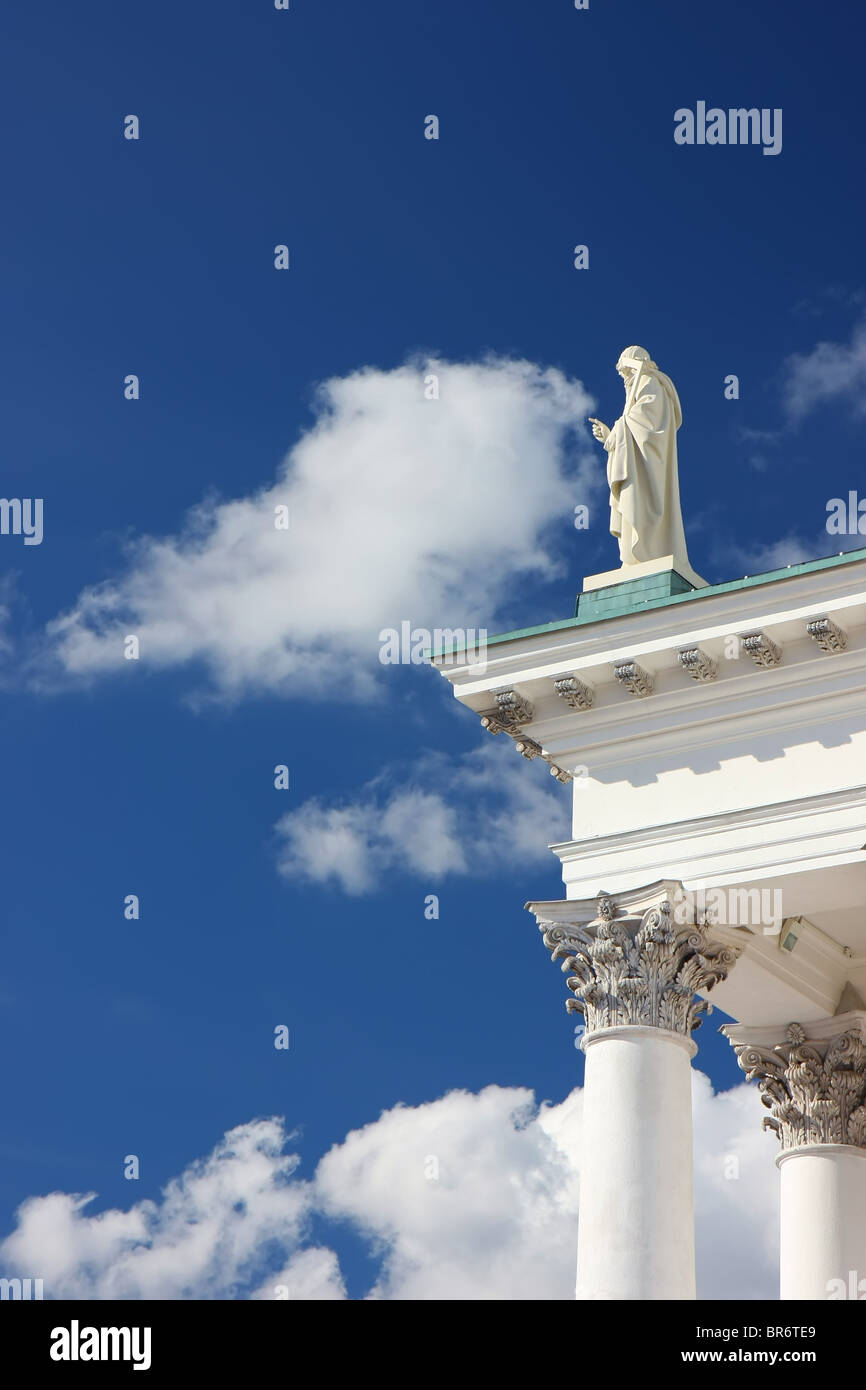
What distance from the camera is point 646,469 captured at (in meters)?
34.9

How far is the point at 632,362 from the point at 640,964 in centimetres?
1212

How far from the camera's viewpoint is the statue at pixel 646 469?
112ft

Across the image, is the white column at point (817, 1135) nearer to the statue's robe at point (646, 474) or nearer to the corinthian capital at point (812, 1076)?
the corinthian capital at point (812, 1076)

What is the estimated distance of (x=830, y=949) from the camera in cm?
3462

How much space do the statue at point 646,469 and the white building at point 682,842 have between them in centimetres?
100

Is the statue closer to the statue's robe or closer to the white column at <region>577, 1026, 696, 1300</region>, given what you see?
the statue's robe

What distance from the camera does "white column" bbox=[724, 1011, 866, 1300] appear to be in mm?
33594

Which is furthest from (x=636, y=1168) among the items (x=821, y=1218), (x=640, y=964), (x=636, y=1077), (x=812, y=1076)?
(x=812, y=1076)

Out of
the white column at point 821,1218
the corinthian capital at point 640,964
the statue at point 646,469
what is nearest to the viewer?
the corinthian capital at point 640,964

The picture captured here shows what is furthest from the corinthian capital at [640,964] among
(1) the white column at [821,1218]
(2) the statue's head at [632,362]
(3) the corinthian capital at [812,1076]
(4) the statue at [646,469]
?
(2) the statue's head at [632,362]

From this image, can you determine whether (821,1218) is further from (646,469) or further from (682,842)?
(646,469)

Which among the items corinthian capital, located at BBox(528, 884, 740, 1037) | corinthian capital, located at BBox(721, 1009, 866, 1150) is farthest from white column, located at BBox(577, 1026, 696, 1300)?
corinthian capital, located at BBox(721, 1009, 866, 1150)
